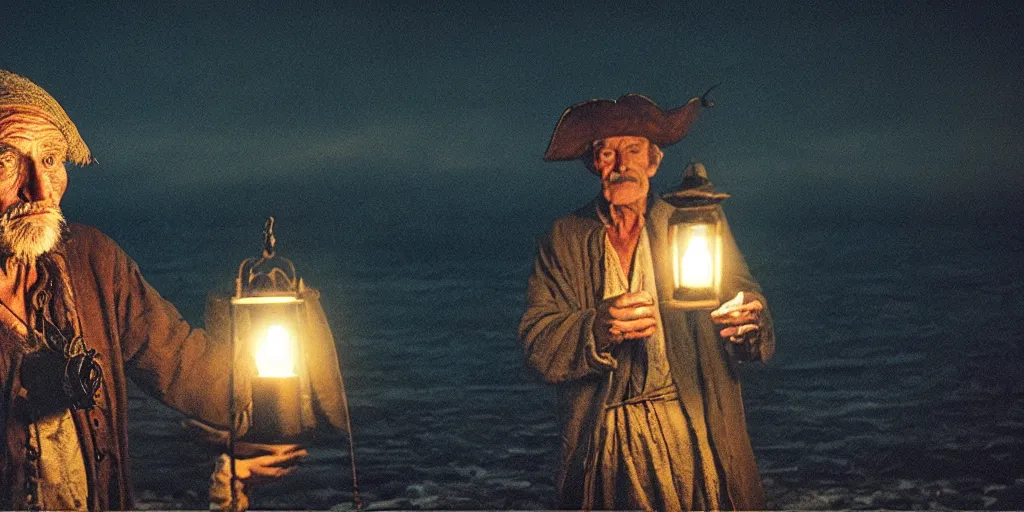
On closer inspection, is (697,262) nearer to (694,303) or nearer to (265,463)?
(694,303)

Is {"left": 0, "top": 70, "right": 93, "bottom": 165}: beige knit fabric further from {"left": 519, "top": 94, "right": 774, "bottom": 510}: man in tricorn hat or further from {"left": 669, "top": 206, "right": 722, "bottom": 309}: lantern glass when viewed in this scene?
{"left": 669, "top": 206, "right": 722, "bottom": 309}: lantern glass

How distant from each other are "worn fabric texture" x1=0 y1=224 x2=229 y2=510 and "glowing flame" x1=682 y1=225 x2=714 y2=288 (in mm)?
1771

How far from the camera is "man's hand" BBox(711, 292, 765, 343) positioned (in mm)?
5355

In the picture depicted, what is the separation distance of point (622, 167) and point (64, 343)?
222 cm

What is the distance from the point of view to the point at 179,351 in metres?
5.64

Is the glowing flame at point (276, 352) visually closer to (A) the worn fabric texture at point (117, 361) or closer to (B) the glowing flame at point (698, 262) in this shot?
(A) the worn fabric texture at point (117, 361)

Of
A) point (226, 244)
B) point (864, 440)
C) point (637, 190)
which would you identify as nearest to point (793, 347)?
point (864, 440)

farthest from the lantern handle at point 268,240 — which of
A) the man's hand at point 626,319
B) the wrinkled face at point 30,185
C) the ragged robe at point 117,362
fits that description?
the man's hand at point 626,319

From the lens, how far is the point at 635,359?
557 centimetres

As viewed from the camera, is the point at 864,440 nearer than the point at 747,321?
No

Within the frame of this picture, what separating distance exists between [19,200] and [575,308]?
7.09ft

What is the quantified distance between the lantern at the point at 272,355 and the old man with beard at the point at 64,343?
0.61m

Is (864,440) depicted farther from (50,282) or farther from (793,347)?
(50,282)

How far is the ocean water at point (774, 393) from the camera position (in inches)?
458
